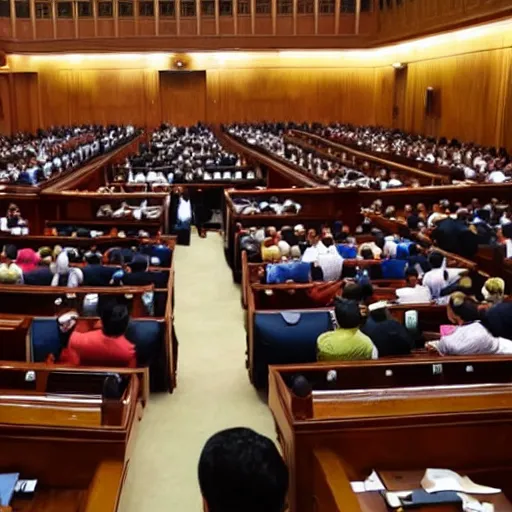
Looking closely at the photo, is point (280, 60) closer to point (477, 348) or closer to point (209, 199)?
point (209, 199)

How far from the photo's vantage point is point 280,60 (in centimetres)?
2914

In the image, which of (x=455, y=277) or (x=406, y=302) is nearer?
(x=406, y=302)

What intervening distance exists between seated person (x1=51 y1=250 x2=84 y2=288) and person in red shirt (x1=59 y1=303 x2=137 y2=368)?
5.36 ft

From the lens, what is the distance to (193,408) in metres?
4.95

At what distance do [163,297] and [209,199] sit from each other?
7936 mm

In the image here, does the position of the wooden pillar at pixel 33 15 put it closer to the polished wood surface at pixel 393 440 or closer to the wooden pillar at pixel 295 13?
the wooden pillar at pixel 295 13

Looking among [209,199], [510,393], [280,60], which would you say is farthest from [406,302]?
[280,60]

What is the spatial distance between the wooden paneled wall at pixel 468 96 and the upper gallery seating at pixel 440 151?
49 centimetres

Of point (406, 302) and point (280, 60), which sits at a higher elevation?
point (280, 60)

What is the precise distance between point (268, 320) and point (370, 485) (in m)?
2.37

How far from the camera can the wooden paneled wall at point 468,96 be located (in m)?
17.7

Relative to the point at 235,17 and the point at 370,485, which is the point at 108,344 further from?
the point at 235,17

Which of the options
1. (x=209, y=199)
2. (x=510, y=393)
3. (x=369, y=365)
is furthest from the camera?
(x=209, y=199)

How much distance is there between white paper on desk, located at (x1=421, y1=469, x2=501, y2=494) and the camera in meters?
2.56
